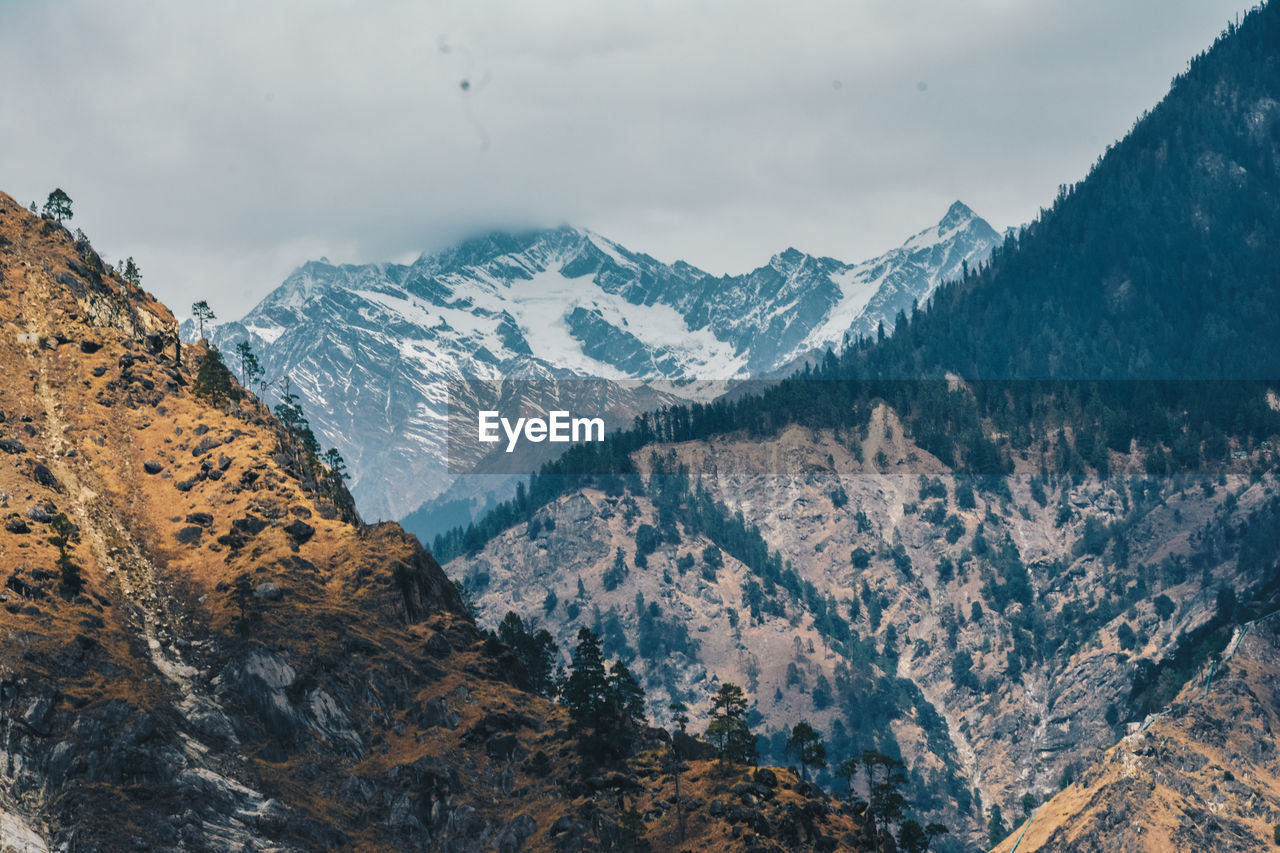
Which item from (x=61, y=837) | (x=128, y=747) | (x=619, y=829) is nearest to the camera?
(x=61, y=837)

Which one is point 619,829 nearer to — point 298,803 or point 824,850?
point 824,850

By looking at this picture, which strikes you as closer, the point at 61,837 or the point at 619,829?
the point at 61,837

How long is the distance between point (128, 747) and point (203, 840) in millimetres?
15136

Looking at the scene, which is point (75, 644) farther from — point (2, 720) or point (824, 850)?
point (824, 850)

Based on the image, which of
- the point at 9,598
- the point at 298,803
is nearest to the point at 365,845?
the point at 298,803

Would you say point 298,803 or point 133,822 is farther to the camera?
point 298,803

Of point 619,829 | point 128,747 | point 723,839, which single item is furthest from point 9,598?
point 723,839

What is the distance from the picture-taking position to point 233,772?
197 m

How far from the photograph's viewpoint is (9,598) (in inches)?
7844

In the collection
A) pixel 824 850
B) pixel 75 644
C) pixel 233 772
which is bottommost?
pixel 824 850

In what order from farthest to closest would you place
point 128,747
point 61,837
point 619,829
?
1. point 619,829
2. point 128,747
3. point 61,837

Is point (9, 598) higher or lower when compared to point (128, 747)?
higher

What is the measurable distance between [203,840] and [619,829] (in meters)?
51.5

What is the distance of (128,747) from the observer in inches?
7357
